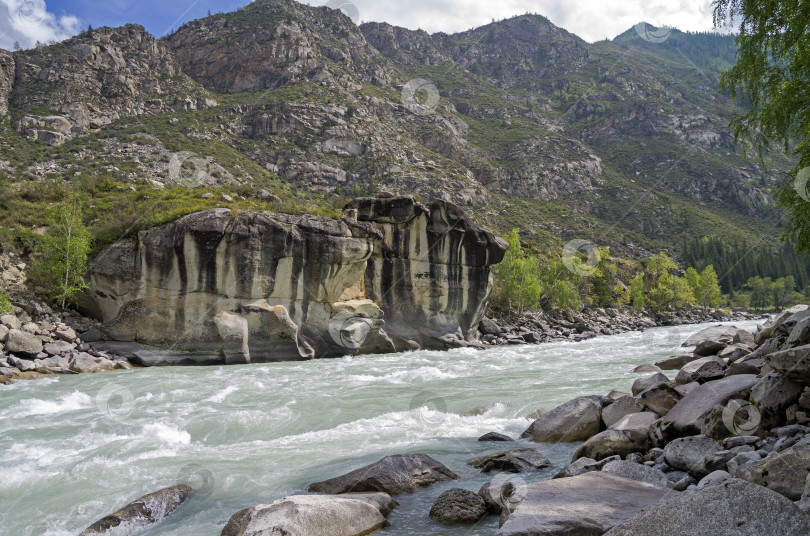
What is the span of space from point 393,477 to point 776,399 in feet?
18.2

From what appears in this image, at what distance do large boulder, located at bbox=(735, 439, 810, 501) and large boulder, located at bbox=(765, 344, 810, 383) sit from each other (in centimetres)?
191

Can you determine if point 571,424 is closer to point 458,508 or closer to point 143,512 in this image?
point 458,508

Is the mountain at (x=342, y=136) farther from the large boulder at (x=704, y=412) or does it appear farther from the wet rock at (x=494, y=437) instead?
the large boulder at (x=704, y=412)

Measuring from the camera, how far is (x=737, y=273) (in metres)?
102

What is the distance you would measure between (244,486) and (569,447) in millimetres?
5955

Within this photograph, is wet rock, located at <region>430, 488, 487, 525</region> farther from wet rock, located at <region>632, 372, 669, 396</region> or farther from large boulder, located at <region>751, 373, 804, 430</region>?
wet rock, located at <region>632, 372, 669, 396</region>

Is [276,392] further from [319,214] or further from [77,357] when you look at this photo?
[319,214]

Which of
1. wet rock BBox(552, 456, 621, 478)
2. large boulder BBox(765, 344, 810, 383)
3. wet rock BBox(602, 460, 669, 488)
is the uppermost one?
large boulder BBox(765, 344, 810, 383)

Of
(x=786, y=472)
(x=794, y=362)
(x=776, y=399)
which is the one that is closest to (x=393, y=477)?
(x=786, y=472)

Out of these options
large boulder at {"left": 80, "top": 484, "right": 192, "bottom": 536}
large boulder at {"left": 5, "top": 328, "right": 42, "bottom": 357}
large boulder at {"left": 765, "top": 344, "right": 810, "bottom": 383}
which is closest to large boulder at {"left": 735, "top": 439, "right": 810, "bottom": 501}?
large boulder at {"left": 765, "top": 344, "right": 810, "bottom": 383}

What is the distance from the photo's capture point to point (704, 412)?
731 centimetres

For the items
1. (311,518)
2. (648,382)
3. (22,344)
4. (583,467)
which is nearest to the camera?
(311,518)

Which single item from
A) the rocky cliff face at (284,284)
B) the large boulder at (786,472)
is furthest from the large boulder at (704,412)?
the rocky cliff face at (284,284)

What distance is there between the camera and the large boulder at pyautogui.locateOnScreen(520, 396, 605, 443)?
9.49 metres
